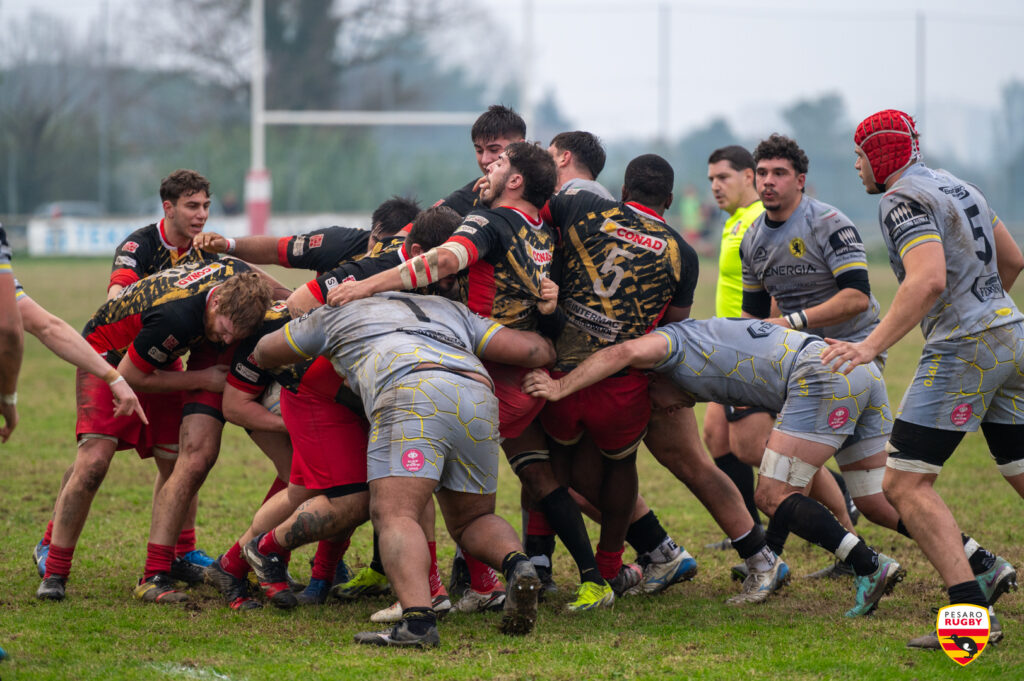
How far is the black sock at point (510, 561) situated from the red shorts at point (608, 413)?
2.86ft

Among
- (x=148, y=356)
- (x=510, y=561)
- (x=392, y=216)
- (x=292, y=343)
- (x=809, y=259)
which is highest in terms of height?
(x=392, y=216)

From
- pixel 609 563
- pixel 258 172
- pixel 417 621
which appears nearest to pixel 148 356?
pixel 417 621

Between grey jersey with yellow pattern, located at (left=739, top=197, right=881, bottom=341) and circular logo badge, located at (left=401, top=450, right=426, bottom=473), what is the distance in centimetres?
242

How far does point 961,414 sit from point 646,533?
1793 mm

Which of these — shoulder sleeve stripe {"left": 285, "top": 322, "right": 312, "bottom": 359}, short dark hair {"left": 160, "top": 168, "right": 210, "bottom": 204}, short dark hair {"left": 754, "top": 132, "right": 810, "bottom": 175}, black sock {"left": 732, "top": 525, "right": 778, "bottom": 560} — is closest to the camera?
shoulder sleeve stripe {"left": 285, "top": 322, "right": 312, "bottom": 359}

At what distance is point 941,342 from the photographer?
4.69 m

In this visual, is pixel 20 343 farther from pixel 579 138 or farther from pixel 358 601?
pixel 579 138

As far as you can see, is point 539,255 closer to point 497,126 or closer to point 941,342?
point 497,126

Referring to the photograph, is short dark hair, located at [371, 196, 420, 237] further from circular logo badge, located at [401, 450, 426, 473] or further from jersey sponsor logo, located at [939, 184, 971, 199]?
jersey sponsor logo, located at [939, 184, 971, 199]

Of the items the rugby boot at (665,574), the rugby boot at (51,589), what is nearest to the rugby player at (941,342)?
the rugby boot at (665,574)

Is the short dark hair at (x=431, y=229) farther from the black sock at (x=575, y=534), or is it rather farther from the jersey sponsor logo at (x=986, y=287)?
the jersey sponsor logo at (x=986, y=287)

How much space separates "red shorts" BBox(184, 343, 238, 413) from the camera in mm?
5453

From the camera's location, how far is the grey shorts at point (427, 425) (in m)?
4.47

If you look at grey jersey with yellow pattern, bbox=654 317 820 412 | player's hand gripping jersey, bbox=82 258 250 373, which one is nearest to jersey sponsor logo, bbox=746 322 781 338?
grey jersey with yellow pattern, bbox=654 317 820 412
